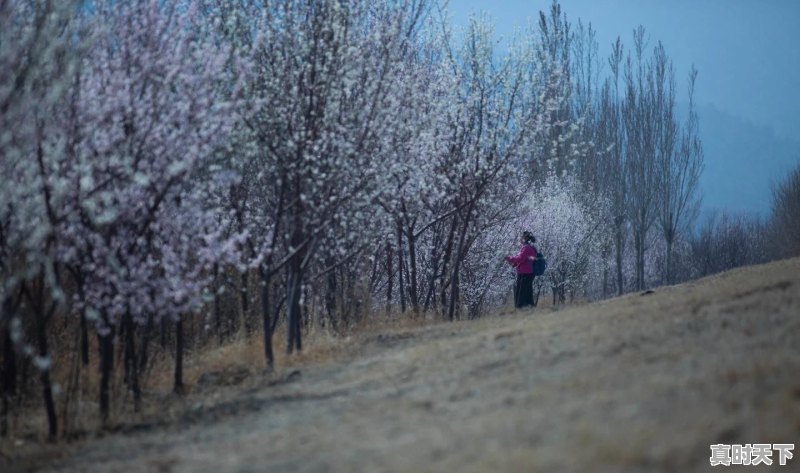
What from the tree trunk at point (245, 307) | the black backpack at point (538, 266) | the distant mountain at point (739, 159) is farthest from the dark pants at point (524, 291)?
the distant mountain at point (739, 159)

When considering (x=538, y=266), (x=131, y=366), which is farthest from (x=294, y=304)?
(x=538, y=266)

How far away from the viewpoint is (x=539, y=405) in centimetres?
671

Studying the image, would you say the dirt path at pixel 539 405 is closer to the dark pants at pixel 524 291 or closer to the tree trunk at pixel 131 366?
the tree trunk at pixel 131 366

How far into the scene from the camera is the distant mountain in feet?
523

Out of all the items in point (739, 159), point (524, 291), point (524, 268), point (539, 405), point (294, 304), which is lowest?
point (539, 405)

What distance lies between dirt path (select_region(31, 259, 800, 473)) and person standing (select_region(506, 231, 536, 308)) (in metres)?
8.69

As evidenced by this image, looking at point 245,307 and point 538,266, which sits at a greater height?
point 538,266

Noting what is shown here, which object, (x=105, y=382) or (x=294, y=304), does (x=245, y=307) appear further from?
→ (x=105, y=382)

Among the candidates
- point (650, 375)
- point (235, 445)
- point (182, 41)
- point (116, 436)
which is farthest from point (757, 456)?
point (182, 41)

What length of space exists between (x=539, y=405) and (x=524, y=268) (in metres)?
13.4

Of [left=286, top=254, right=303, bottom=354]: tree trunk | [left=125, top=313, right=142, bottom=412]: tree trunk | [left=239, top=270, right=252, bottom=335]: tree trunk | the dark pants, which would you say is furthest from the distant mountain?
[left=125, top=313, right=142, bottom=412]: tree trunk

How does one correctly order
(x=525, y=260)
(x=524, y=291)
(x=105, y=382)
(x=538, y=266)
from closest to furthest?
(x=105, y=382)
(x=525, y=260)
(x=538, y=266)
(x=524, y=291)

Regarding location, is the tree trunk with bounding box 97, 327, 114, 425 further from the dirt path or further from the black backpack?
the black backpack

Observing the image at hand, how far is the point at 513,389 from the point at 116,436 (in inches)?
146
